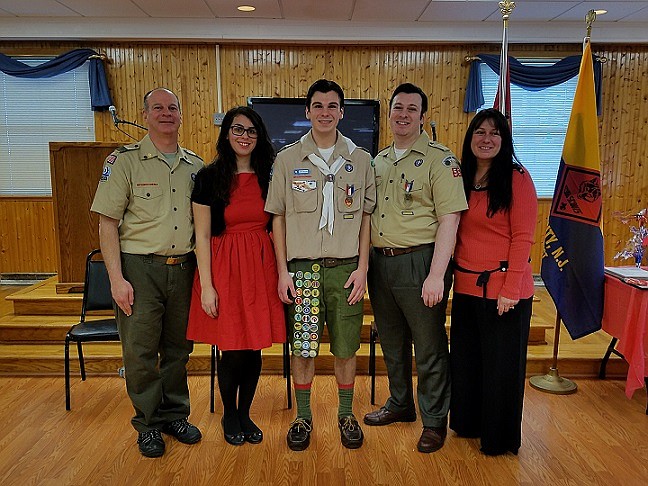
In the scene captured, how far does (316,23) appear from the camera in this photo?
5.51 metres

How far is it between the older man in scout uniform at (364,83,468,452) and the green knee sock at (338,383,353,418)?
0.32 meters

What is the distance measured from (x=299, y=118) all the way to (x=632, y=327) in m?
4.04

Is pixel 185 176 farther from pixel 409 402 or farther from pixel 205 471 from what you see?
pixel 409 402

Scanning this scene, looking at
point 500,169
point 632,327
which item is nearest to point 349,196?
point 500,169

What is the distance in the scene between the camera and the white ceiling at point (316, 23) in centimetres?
507

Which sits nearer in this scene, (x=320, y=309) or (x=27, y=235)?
(x=320, y=309)

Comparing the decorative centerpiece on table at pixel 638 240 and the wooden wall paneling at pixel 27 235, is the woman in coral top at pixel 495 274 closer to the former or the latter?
the decorative centerpiece on table at pixel 638 240

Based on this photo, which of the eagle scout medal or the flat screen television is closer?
the eagle scout medal

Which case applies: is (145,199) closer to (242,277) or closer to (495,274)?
(242,277)

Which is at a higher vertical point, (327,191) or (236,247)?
(327,191)

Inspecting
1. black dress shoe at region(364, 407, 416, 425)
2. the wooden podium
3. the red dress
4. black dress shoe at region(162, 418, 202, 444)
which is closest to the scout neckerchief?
the red dress

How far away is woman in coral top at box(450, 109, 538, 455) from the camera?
7.57 feet

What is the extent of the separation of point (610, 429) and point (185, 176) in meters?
2.59

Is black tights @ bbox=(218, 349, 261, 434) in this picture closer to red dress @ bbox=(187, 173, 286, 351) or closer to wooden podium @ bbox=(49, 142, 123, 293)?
red dress @ bbox=(187, 173, 286, 351)
